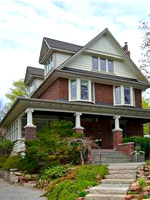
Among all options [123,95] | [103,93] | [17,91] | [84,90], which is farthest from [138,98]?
[17,91]

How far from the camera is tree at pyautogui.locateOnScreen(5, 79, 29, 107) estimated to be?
3650 cm

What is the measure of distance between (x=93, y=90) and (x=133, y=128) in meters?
4.44

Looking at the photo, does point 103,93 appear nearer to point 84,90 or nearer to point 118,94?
point 118,94

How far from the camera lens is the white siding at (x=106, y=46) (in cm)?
2025

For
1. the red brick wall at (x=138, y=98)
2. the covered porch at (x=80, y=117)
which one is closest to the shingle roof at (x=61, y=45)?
the covered porch at (x=80, y=117)

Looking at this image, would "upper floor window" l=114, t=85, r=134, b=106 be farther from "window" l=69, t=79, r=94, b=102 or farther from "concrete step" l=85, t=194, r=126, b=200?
"concrete step" l=85, t=194, r=126, b=200

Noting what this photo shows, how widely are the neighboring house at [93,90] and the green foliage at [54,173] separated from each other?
4421 millimetres

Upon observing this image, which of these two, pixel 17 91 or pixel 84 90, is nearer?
pixel 84 90

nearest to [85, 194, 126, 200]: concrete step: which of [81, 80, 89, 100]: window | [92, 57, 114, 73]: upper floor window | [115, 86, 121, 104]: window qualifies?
[81, 80, 89, 100]: window

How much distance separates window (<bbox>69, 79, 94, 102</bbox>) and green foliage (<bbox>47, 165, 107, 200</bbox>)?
8229mm

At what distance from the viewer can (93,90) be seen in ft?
63.2

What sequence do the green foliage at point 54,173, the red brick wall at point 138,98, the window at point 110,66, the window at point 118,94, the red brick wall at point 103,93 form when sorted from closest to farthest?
the green foliage at point 54,173 < the red brick wall at point 103,93 < the window at point 118,94 < the window at point 110,66 < the red brick wall at point 138,98

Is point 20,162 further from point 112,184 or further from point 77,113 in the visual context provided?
point 112,184

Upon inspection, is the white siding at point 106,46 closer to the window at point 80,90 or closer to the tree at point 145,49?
the window at point 80,90
